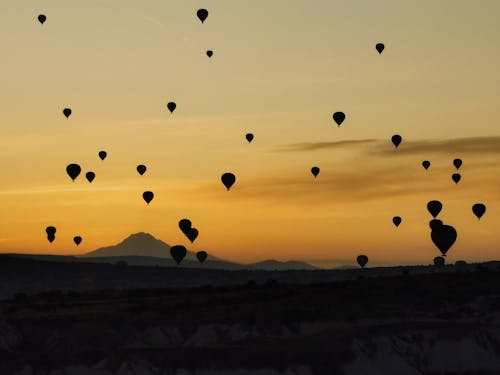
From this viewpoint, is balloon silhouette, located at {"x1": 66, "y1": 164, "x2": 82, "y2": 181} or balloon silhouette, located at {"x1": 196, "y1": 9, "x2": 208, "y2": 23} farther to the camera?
balloon silhouette, located at {"x1": 66, "y1": 164, "x2": 82, "y2": 181}

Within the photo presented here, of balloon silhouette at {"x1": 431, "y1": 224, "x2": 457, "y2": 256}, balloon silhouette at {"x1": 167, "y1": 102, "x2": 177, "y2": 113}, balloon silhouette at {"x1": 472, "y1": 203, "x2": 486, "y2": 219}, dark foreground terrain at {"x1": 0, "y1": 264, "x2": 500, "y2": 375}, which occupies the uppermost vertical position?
balloon silhouette at {"x1": 167, "y1": 102, "x2": 177, "y2": 113}

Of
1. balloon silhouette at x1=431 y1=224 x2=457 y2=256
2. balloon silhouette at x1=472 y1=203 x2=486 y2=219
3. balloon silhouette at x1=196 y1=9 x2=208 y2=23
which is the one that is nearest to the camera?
balloon silhouette at x1=196 y1=9 x2=208 y2=23

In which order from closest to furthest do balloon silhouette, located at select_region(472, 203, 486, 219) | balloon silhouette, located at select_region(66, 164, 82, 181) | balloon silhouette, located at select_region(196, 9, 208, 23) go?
1. balloon silhouette, located at select_region(196, 9, 208, 23)
2. balloon silhouette, located at select_region(66, 164, 82, 181)
3. balloon silhouette, located at select_region(472, 203, 486, 219)

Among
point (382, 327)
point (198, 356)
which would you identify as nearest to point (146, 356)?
point (198, 356)

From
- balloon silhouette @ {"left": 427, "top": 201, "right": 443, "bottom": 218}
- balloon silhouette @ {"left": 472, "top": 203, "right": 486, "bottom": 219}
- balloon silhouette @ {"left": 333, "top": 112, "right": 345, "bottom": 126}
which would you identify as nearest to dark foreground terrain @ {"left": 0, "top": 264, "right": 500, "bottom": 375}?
balloon silhouette @ {"left": 472, "top": 203, "right": 486, "bottom": 219}

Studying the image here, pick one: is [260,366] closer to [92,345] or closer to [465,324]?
[92,345]

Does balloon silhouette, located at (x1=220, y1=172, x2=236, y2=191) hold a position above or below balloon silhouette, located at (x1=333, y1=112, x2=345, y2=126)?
below

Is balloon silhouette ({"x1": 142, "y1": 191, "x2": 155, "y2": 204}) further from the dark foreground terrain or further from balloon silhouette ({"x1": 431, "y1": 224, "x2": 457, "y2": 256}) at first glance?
→ balloon silhouette ({"x1": 431, "y1": 224, "x2": 457, "y2": 256})

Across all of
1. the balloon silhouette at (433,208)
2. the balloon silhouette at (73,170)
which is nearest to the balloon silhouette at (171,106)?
the balloon silhouette at (73,170)
